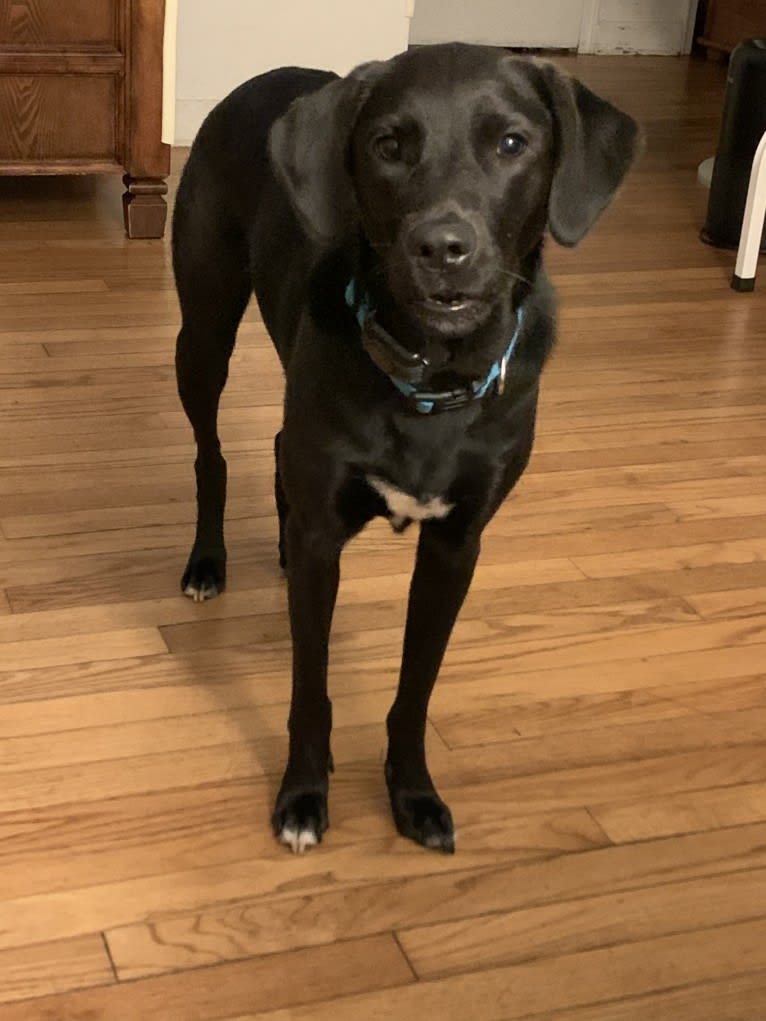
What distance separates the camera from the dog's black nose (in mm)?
1382

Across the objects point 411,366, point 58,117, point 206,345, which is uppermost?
point 411,366

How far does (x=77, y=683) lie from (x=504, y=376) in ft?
2.61

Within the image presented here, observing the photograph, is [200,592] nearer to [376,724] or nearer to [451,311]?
[376,724]

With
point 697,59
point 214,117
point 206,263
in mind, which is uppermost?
point 214,117

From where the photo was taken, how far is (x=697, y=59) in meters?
6.46

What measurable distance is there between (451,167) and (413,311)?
0.15 m

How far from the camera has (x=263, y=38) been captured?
172 inches

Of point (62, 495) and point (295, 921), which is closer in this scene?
point (295, 921)

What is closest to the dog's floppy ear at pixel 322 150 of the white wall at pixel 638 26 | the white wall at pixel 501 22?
the white wall at pixel 501 22

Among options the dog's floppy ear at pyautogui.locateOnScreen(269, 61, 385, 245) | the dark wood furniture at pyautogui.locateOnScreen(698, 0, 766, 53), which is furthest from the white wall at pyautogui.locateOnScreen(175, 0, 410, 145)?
the dog's floppy ear at pyautogui.locateOnScreen(269, 61, 385, 245)

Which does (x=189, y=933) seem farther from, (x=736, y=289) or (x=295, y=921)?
(x=736, y=289)

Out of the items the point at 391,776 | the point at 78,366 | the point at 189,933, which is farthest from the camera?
the point at 78,366

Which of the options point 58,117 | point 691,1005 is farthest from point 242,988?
point 58,117

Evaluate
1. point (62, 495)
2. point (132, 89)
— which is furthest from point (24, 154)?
point (62, 495)
